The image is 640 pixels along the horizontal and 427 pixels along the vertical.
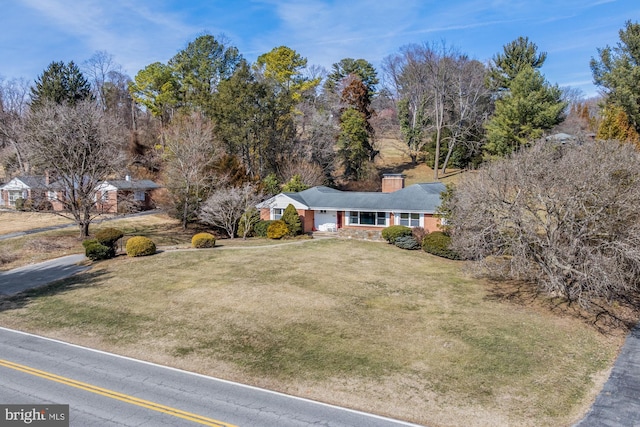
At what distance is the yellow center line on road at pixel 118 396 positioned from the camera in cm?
1026

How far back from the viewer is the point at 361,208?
36.3 m

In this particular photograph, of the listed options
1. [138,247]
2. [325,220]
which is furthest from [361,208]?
[138,247]

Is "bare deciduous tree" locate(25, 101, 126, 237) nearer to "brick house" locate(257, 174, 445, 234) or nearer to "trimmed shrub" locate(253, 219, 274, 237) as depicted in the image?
"trimmed shrub" locate(253, 219, 274, 237)

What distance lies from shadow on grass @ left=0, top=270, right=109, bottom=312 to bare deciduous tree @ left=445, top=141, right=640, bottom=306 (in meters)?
20.2

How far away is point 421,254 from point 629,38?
3346cm

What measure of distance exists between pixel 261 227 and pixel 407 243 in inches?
506

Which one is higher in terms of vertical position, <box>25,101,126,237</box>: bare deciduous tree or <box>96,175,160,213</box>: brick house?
<box>25,101,126,237</box>: bare deciduous tree

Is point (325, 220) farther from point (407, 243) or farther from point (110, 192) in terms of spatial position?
point (110, 192)

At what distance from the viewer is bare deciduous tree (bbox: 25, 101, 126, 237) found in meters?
31.5

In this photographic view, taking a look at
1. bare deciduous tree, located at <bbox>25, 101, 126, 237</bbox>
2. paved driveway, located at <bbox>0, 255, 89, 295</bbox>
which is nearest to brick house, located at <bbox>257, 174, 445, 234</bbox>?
bare deciduous tree, located at <bbox>25, 101, 126, 237</bbox>

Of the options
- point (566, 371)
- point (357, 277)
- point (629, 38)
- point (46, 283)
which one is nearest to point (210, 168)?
point (46, 283)

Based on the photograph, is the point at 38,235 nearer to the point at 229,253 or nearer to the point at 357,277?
the point at 229,253

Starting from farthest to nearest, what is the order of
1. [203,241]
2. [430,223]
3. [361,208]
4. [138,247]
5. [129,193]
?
[129,193] < [361,208] < [430,223] < [203,241] < [138,247]

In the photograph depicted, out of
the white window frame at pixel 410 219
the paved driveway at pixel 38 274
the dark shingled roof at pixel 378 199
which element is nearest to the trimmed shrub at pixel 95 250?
the paved driveway at pixel 38 274
